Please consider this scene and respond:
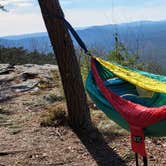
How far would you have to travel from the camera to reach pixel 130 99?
3965 millimetres

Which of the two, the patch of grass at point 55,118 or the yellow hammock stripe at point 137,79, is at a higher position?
the yellow hammock stripe at point 137,79

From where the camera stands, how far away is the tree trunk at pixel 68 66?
4598 mm

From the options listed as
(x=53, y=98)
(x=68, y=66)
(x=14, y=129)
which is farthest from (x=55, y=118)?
(x=53, y=98)

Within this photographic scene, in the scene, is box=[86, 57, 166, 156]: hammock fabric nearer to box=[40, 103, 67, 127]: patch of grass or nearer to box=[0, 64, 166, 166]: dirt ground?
box=[0, 64, 166, 166]: dirt ground

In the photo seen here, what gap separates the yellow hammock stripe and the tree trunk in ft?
1.57

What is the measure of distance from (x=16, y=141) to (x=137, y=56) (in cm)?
266

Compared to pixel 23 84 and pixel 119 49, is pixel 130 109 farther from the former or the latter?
pixel 23 84

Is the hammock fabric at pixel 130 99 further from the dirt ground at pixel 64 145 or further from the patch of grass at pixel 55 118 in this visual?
the patch of grass at pixel 55 118

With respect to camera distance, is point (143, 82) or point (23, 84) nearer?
point (143, 82)

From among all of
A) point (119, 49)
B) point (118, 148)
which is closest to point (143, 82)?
point (118, 148)

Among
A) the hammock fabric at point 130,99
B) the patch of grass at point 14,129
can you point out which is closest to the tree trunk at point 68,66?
the hammock fabric at point 130,99

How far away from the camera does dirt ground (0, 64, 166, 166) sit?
170 inches

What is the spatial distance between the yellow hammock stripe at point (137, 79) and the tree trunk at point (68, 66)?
1.57 feet

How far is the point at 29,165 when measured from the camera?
4262 mm
